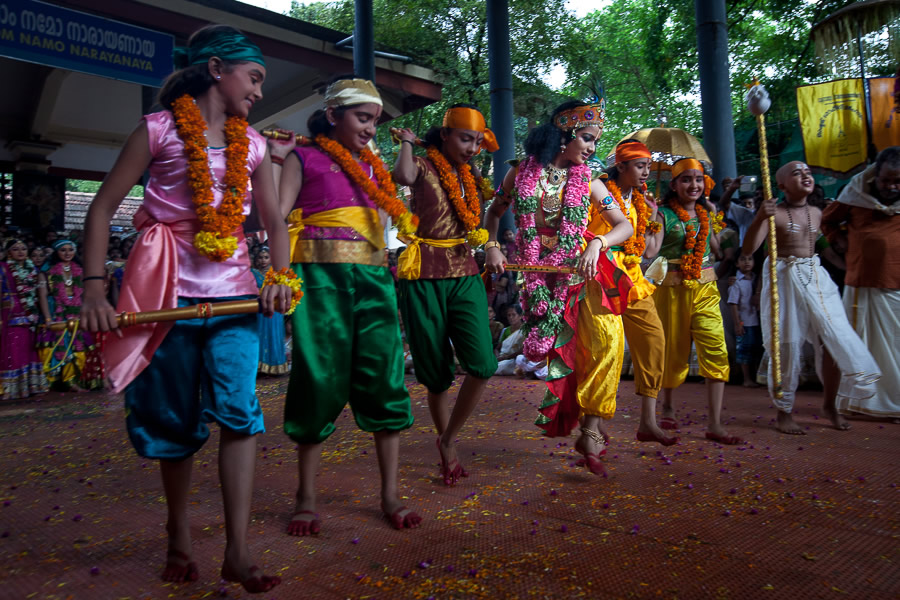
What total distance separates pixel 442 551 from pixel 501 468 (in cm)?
150

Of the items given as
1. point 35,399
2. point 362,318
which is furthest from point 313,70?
point 362,318

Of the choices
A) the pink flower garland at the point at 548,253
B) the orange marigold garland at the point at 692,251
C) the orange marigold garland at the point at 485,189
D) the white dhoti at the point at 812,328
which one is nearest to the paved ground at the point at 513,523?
the white dhoti at the point at 812,328

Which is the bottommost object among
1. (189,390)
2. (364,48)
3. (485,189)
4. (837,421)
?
(837,421)

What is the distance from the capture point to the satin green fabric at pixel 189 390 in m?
2.60

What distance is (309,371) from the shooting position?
3297mm

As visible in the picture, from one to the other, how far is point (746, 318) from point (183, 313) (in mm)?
7161

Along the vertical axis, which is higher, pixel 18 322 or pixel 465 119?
pixel 465 119

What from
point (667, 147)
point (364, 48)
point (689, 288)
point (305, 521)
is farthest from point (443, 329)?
point (364, 48)

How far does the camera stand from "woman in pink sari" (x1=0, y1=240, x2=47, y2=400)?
9.13 metres

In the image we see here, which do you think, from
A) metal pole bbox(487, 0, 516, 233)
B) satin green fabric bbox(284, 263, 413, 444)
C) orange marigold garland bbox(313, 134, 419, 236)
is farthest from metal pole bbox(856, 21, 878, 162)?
satin green fabric bbox(284, 263, 413, 444)

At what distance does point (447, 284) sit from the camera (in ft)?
13.6

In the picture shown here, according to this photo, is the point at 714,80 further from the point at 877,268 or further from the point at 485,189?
the point at 485,189

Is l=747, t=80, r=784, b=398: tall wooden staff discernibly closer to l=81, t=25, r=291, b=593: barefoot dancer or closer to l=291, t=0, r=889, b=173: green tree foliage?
l=81, t=25, r=291, b=593: barefoot dancer

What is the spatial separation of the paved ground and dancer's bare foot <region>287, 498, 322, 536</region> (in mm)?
72
